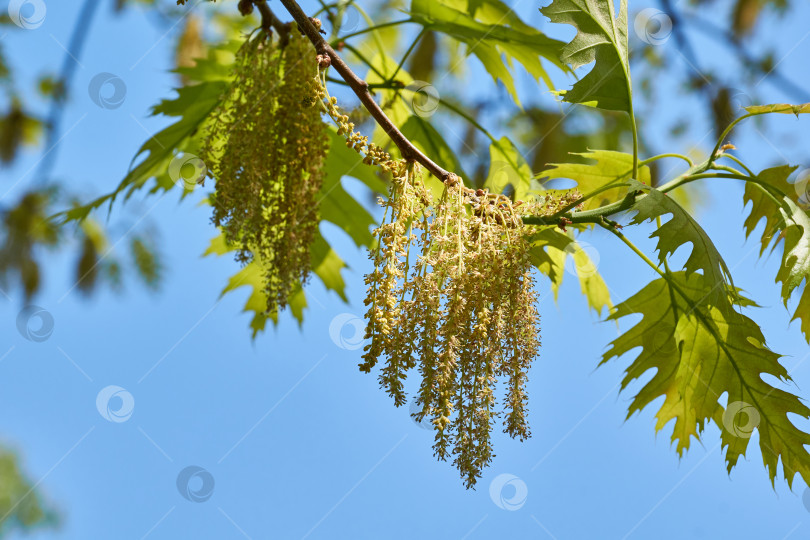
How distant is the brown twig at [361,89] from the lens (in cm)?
132

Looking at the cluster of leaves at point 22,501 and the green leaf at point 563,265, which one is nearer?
the green leaf at point 563,265

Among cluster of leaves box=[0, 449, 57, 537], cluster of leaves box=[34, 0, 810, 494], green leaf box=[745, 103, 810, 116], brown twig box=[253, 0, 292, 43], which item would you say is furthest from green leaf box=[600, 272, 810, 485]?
cluster of leaves box=[0, 449, 57, 537]

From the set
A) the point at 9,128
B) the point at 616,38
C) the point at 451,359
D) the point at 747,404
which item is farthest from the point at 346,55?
the point at 9,128

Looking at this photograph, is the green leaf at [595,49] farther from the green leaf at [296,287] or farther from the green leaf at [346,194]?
the green leaf at [296,287]

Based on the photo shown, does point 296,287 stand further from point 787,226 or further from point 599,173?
point 787,226

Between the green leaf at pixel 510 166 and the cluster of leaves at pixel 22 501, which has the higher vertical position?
the green leaf at pixel 510 166

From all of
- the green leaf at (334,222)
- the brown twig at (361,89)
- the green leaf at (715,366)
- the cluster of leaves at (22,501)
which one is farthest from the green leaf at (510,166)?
the cluster of leaves at (22,501)

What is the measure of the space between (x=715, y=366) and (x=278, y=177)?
1066 mm

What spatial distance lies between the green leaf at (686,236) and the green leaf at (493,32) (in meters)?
0.65

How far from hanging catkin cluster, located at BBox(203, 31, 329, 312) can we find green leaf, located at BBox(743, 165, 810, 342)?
933 millimetres

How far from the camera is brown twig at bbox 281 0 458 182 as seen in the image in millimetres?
1315

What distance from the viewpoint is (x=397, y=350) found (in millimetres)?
1100

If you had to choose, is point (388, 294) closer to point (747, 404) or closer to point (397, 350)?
point (397, 350)

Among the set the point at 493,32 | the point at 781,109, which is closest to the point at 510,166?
the point at 493,32
